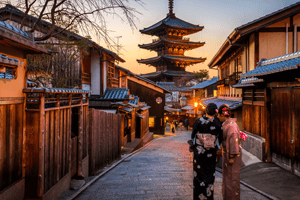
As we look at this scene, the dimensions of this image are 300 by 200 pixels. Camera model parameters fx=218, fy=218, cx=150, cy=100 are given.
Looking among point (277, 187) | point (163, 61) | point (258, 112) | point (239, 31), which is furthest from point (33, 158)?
point (163, 61)

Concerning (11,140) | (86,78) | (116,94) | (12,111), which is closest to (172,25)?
(116,94)

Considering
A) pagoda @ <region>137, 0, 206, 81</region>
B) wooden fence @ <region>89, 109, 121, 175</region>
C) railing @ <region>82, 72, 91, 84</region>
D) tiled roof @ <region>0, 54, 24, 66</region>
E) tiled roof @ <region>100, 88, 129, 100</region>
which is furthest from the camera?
pagoda @ <region>137, 0, 206, 81</region>

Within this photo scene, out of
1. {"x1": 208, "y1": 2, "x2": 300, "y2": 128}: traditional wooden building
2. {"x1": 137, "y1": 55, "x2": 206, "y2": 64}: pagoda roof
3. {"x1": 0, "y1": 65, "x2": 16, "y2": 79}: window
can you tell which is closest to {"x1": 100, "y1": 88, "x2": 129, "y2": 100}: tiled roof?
{"x1": 208, "y1": 2, "x2": 300, "y2": 128}: traditional wooden building

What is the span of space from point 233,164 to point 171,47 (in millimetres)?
38194

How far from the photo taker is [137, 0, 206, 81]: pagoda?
1559 inches

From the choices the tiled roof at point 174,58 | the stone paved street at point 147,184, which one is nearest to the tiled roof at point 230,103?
the stone paved street at point 147,184

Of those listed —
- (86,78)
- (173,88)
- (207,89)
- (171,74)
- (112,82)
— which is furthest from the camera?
(171,74)

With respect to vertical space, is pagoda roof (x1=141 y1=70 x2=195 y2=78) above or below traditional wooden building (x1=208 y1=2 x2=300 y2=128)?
above

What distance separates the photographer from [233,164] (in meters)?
4.27

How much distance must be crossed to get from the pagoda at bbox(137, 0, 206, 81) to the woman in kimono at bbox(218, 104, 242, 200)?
3530 cm

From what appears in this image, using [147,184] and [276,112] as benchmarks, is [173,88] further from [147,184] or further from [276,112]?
[147,184]

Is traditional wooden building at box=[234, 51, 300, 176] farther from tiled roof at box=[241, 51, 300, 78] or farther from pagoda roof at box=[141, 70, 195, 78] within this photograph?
pagoda roof at box=[141, 70, 195, 78]

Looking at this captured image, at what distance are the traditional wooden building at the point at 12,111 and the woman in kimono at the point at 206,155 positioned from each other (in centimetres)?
314

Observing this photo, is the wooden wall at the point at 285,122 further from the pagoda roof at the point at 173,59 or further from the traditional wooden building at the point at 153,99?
the pagoda roof at the point at 173,59
